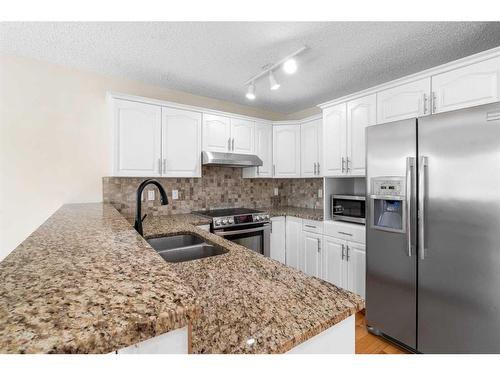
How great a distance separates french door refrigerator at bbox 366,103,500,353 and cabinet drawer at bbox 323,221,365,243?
26cm

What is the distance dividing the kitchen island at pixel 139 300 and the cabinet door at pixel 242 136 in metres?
2.17

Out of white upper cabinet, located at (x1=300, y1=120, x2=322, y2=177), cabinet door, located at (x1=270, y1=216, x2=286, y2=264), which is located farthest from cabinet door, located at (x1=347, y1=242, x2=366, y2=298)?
white upper cabinet, located at (x1=300, y1=120, x2=322, y2=177)

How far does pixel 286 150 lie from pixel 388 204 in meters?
1.72

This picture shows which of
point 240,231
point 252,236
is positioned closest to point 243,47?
point 240,231

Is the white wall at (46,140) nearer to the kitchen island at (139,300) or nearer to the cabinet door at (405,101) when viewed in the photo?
the kitchen island at (139,300)

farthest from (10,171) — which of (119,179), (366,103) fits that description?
(366,103)

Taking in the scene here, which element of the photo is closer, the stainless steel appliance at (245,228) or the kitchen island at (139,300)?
the kitchen island at (139,300)

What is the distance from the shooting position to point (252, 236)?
9.16 ft

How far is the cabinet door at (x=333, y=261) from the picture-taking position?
99.8 inches

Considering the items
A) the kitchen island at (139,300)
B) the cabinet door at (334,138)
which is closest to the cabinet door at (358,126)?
the cabinet door at (334,138)

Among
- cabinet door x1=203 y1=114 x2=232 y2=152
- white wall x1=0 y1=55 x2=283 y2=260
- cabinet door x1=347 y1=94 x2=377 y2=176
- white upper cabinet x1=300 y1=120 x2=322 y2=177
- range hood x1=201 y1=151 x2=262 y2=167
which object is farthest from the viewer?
white upper cabinet x1=300 y1=120 x2=322 y2=177

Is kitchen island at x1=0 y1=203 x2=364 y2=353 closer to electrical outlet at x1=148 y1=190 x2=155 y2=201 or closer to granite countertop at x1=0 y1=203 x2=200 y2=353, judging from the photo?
granite countertop at x1=0 y1=203 x2=200 y2=353

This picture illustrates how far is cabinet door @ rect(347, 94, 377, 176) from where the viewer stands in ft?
7.63
